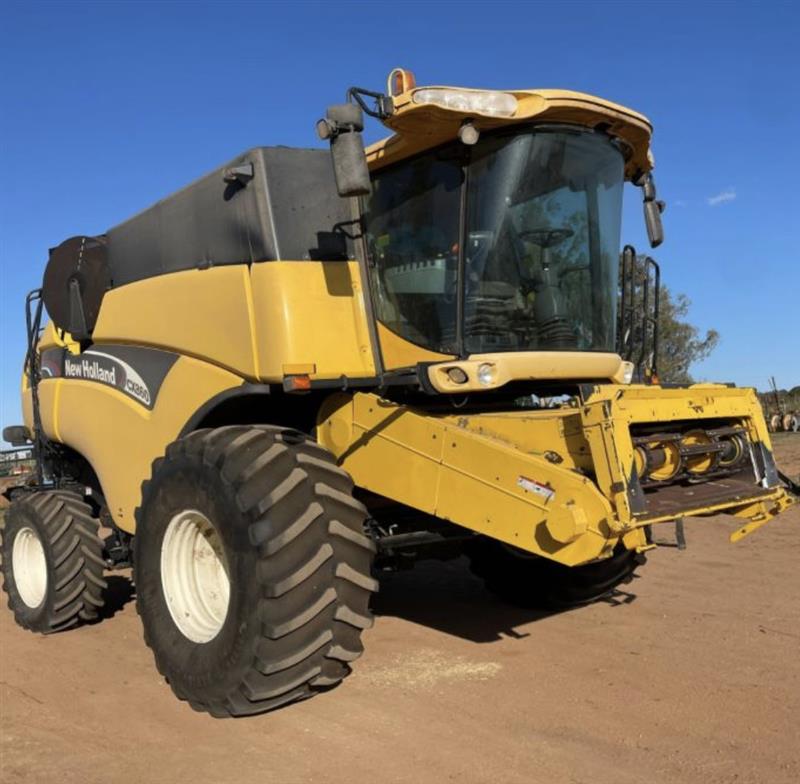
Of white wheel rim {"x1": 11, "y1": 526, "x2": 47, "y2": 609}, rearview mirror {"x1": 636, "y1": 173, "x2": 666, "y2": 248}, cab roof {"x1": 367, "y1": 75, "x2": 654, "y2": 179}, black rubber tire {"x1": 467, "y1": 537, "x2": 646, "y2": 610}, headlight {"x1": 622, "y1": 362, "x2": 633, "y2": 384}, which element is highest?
cab roof {"x1": 367, "y1": 75, "x2": 654, "y2": 179}

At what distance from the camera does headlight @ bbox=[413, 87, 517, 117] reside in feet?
12.4

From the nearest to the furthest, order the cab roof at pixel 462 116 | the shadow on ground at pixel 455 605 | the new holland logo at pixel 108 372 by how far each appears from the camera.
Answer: the cab roof at pixel 462 116
the new holland logo at pixel 108 372
the shadow on ground at pixel 455 605

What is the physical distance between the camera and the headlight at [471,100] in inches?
149

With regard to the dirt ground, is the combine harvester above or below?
above

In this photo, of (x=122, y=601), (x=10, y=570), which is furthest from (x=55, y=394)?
(x=122, y=601)

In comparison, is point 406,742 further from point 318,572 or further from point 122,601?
point 122,601

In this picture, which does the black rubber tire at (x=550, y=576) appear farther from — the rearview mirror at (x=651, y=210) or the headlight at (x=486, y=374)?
the rearview mirror at (x=651, y=210)

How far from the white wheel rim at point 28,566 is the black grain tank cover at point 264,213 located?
2.74m

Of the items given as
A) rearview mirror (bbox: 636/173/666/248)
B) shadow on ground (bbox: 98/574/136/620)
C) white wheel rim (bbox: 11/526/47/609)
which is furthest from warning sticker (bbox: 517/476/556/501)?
white wheel rim (bbox: 11/526/47/609)

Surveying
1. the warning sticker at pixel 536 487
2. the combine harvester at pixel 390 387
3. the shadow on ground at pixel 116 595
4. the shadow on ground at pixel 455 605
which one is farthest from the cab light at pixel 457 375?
the shadow on ground at pixel 116 595

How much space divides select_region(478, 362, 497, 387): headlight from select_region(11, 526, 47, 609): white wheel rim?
160 inches

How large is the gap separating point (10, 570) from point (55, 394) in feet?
4.66

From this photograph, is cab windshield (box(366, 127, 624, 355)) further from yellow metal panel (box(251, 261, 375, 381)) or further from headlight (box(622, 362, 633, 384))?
headlight (box(622, 362, 633, 384))

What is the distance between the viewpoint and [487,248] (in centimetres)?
411
